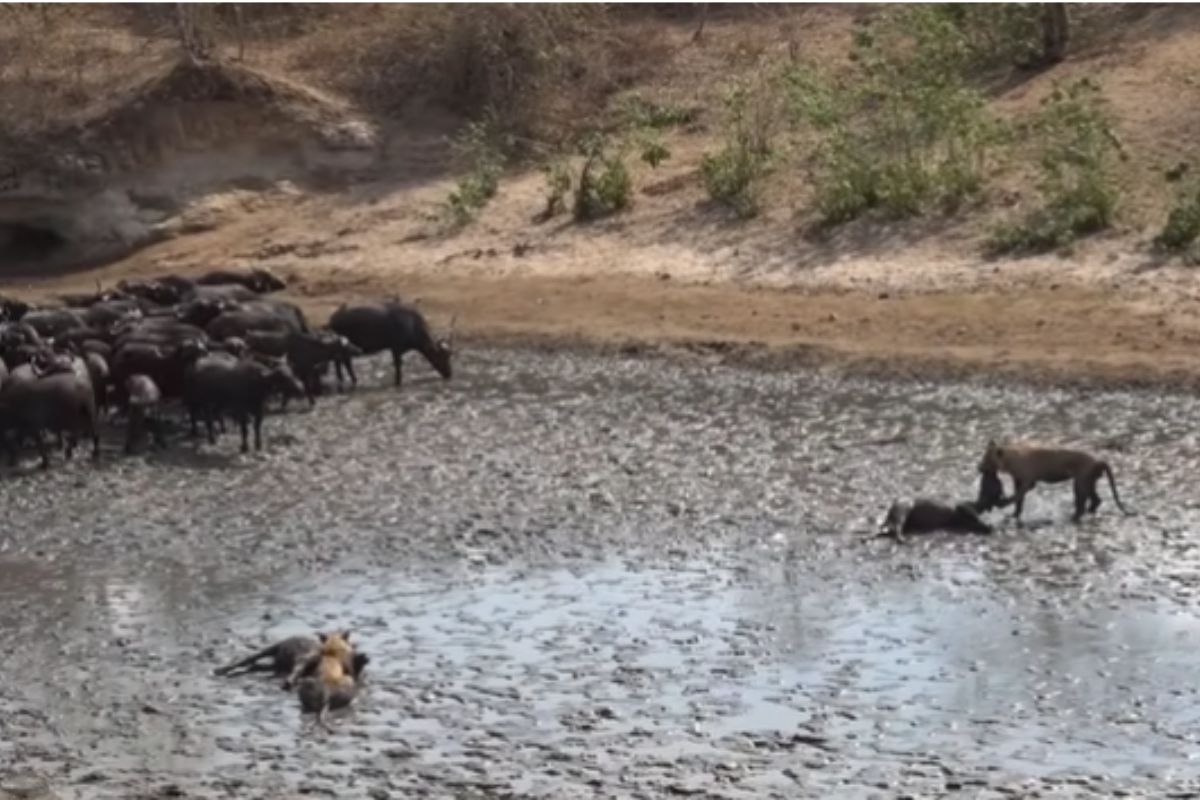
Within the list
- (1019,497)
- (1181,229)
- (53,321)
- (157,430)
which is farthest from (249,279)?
(1019,497)

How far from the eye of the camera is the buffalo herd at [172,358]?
17859 millimetres

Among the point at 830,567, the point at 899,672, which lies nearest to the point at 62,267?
the point at 830,567

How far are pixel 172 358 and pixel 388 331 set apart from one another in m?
2.43

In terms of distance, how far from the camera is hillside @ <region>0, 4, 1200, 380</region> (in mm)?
21078

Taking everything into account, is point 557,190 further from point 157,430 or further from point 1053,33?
point 157,430

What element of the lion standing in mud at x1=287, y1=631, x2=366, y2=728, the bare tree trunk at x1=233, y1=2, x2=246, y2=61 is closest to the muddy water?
the lion standing in mud at x1=287, y1=631, x2=366, y2=728

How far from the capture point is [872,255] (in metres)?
22.8

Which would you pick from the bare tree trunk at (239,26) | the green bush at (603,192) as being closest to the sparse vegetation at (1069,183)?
the green bush at (603,192)

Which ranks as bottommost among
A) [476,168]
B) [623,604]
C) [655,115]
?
[623,604]

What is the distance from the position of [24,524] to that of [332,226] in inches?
495

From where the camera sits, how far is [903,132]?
2408 cm

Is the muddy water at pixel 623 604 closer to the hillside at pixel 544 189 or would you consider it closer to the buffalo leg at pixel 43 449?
the buffalo leg at pixel 43 449

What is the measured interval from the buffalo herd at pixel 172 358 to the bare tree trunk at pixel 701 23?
1009cm

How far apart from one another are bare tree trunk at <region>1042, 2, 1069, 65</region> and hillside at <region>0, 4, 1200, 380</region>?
0.51 ft
